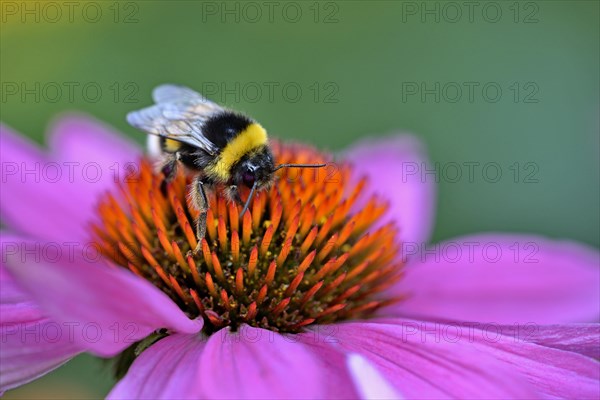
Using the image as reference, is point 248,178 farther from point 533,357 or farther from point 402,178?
point 402,178

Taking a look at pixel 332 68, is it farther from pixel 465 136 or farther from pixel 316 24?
pixel 465 136

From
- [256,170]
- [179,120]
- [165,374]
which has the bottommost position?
[165,374]

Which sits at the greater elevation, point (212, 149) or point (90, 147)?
point (90, 147)

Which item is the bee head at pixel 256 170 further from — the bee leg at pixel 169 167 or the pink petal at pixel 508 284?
the pink petal at pixel 508 284

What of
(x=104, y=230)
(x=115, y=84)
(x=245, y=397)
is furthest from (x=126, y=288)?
(x=115, y=84)

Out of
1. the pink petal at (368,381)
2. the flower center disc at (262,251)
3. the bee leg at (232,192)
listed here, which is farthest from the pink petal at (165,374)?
the bee leg at (232,192)

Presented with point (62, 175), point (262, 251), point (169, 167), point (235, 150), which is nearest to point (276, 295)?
point (262, 251)

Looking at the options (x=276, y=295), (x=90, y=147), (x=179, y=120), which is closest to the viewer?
(x=276, y=295)
